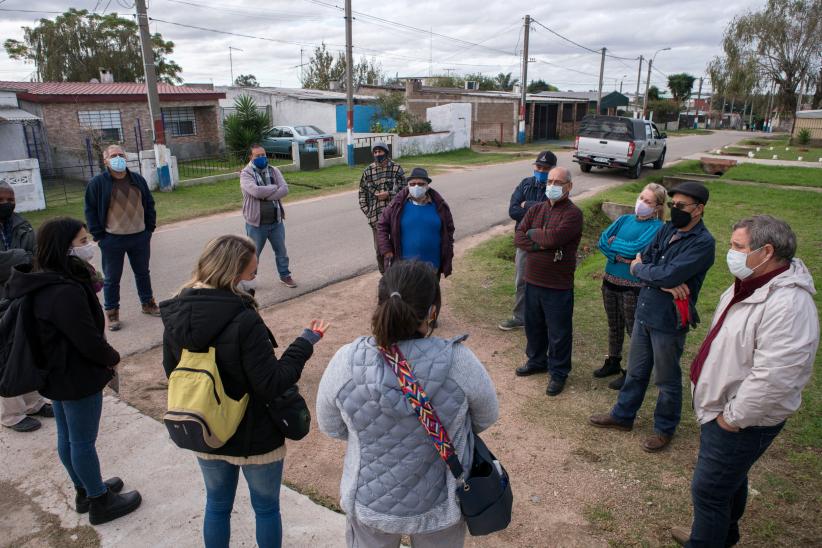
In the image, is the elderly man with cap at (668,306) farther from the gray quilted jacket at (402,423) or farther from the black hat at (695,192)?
the gray quilted jacket at (402,423)

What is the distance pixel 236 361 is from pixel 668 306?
8.89 feet

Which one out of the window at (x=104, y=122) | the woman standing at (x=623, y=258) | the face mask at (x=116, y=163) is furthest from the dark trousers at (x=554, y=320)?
the window at (x=104, y=122)

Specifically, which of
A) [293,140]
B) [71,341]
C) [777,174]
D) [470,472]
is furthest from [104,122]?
[777,174]

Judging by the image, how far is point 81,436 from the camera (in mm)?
3006

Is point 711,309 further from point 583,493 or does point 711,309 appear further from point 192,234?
point 192,234

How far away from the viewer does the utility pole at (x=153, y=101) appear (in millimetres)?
13570

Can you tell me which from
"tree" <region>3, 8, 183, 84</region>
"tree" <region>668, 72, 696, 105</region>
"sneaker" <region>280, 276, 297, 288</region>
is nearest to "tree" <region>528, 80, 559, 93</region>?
"tree" <region>668, 72, 696, 105</region>

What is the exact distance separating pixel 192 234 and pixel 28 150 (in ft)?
34.2

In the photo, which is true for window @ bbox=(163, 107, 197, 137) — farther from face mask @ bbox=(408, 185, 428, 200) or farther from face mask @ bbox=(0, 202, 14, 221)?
face mask @ bbox=(408, 185, 428, 200)

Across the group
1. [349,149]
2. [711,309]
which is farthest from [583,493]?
[349,149]

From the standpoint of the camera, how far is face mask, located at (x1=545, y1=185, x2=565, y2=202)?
15.0ft

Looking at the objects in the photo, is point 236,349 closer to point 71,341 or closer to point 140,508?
point 71,341

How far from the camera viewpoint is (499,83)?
263 feet

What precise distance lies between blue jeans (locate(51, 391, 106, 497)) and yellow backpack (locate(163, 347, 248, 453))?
100 centimetres
